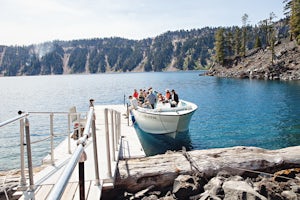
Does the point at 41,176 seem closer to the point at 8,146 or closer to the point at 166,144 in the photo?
the point at 166,144

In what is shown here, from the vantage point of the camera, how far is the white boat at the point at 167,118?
14.5 meters

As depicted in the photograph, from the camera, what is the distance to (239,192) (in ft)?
18.1

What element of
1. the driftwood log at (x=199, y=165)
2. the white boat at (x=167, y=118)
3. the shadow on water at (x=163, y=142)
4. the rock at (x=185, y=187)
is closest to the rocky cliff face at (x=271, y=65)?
the shadow on water at (x=163, y=142)

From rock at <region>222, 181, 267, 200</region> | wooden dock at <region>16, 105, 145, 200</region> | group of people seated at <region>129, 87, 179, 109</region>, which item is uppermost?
group of people seated at <region>129, 87, 179, 109</region>

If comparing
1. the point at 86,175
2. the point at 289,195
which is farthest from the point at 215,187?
the point at 86,175

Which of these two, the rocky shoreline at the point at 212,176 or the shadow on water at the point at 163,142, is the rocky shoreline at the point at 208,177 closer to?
the rocky shoreline at the point at 212,176

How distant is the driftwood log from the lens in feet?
21.6

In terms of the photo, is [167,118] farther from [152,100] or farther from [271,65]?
[271,65]

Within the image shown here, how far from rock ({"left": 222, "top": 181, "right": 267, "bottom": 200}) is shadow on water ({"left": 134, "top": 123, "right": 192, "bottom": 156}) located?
29.1ft

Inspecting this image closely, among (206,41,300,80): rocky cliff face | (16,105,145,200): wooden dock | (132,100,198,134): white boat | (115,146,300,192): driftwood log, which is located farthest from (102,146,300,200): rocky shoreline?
(206,41,300,80): rocky cliff face

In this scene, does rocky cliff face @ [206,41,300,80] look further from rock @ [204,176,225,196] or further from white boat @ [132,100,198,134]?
rock @ [204,176,225,196]

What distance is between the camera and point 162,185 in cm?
667

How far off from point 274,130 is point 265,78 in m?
55.2

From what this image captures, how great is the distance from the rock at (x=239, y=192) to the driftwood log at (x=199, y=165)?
1.03m
